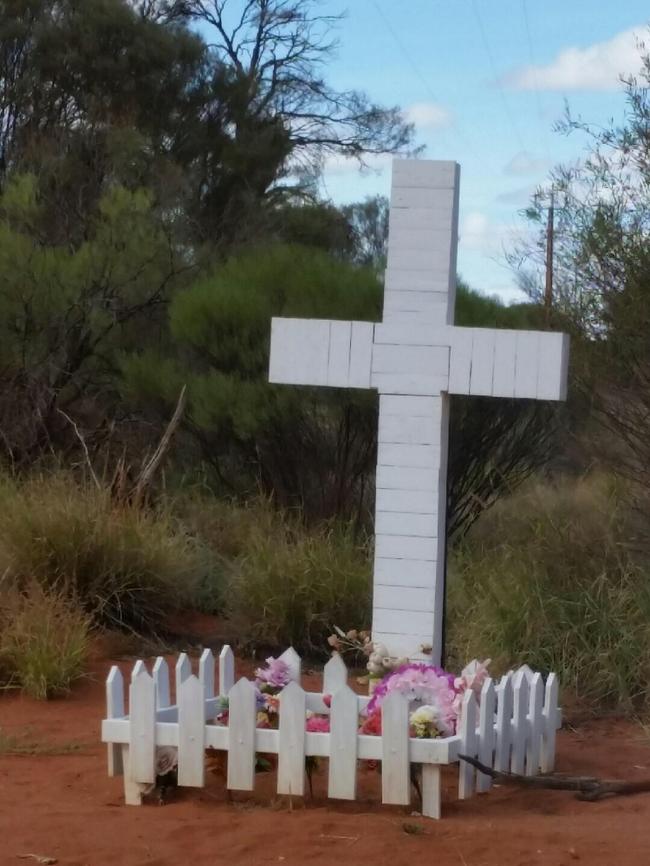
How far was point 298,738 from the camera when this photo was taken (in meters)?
4.86

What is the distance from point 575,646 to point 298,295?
18.7 ft

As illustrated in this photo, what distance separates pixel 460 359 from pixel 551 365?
39 centimetres

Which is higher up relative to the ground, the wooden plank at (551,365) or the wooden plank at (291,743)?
the wooden plank at (551,365)

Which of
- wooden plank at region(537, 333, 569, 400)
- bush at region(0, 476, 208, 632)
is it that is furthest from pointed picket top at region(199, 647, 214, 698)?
bush at region(0, 476, 208, 632)

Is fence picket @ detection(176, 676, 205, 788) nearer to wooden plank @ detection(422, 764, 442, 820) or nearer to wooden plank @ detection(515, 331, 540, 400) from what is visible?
wooden plank @ detection(422, 764, 442, 820)

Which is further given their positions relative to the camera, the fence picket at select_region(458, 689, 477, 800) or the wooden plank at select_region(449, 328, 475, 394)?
the wooden plank at select_region(449, 328, 475, 394)

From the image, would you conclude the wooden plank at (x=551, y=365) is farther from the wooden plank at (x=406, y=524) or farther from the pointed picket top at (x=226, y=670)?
the pointed picket top at (x=226, y=670)

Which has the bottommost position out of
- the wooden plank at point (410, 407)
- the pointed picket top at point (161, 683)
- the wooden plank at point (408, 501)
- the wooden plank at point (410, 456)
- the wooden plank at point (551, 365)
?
the pointed picket top at point (161, 683)

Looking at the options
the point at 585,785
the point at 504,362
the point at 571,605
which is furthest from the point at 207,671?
the point at 571,605

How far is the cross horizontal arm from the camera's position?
5.95 meters

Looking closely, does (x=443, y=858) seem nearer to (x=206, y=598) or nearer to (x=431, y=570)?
(x=431, y=570)

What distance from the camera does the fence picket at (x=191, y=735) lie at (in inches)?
196

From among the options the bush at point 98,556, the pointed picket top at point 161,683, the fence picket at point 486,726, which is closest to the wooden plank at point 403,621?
the fence picket at point 486,726

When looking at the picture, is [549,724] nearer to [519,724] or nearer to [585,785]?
[519,724]
